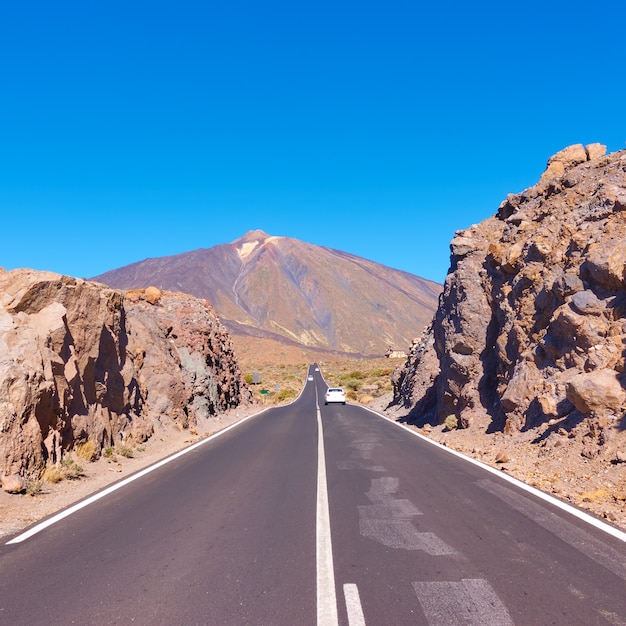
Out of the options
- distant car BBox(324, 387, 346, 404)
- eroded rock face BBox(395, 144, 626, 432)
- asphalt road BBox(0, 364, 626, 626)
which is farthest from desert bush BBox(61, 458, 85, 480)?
distant car BBox(324, 387, 346, 404)

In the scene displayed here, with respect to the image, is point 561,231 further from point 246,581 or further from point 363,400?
point 363,400

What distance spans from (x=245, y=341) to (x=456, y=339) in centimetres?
11702

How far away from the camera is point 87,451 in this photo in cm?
1149

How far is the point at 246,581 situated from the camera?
16.7 feet

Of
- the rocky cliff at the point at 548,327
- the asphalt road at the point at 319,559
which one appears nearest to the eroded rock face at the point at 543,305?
the rocky cliff at the point at 548,327

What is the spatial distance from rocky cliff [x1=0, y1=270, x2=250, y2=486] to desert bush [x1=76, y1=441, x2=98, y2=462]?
0.45 feet

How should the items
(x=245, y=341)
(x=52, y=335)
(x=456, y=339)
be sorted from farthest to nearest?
1. (x=245, y=341)
2. (x=456, y=339)
3. (x=52, y=335)

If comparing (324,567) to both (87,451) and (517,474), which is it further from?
(87,451)

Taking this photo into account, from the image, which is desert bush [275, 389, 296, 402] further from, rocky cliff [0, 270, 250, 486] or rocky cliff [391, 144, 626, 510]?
rocky cliff [0, 270, 250, 486]

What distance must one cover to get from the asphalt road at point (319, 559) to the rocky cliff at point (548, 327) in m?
2.54

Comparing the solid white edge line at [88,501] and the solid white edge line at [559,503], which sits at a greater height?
the solid white edge line at [559,503]

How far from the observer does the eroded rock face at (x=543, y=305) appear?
41.5ft

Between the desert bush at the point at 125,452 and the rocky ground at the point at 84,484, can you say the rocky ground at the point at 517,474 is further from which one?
the desert bush at the point at 125,452

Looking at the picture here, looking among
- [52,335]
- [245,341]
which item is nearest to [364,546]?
[52,335]
